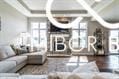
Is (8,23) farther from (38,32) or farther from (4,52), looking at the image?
(38,32)

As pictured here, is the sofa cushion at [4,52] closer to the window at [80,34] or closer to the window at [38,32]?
the window at [38,32]

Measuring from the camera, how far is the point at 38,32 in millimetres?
12445

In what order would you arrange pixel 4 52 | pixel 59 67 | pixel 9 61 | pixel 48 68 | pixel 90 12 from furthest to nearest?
pixel 59 67 → pixel 48 68 → pixel 4 52 → pixel 9 61 → pixel 90 12

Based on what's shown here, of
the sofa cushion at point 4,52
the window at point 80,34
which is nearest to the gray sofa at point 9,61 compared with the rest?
the sofa cushion at point 4,52

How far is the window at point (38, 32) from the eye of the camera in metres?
12.3

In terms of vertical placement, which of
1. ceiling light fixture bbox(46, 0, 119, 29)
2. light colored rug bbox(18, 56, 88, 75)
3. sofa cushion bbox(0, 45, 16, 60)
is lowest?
light colored rug bbox(18, 56, 88, 75)

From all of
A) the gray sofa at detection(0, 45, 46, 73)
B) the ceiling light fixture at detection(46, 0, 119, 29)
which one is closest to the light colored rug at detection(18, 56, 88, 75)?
the gray sofa at detection(0, 45, 46, 73)

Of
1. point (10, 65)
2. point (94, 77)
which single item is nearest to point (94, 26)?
point (10, 65)

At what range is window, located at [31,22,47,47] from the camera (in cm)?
1234

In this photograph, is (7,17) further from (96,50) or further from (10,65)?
(96,50)

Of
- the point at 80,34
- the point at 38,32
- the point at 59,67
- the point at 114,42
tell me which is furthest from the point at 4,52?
the point at 114,42

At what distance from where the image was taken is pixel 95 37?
11664 mm

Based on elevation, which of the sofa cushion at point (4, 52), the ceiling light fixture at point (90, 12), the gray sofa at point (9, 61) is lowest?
the gray sofa at point (9, 61)

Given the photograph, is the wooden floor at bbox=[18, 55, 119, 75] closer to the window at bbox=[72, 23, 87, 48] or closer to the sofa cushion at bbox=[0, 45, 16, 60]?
the sofa cushion at bbox=[0, 45, 16, 60]
